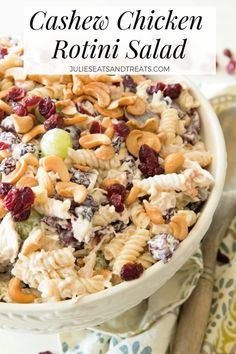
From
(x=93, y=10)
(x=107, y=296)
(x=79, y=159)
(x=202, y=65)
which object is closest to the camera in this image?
(x=107, y=296)

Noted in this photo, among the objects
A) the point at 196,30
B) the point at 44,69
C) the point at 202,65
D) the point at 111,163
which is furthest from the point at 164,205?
the point at 196,30

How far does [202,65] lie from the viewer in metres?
1.80

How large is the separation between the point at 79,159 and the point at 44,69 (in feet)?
0.92

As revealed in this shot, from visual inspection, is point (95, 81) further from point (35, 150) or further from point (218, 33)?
point (218, 33)

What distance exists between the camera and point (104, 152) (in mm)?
1234

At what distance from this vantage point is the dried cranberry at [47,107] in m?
1.28

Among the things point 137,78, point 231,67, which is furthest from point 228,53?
point 137,78

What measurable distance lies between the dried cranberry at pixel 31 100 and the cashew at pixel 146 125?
0.19m

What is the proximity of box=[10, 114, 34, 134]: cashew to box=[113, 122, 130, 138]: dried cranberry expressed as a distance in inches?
6.8

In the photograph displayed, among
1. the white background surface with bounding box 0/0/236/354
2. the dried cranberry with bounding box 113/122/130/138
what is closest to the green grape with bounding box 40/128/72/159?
the dried cranberry with bounding box 113/122/130/138

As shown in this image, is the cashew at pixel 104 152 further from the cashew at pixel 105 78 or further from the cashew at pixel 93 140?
the cashew at pixel 105 78

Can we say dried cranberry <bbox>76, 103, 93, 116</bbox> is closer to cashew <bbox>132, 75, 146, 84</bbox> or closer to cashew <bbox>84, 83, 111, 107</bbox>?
cashew <bbox>84, 83, 111, 107</bbox>

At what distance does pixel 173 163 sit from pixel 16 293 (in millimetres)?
401

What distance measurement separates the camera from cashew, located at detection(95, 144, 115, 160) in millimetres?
1231
